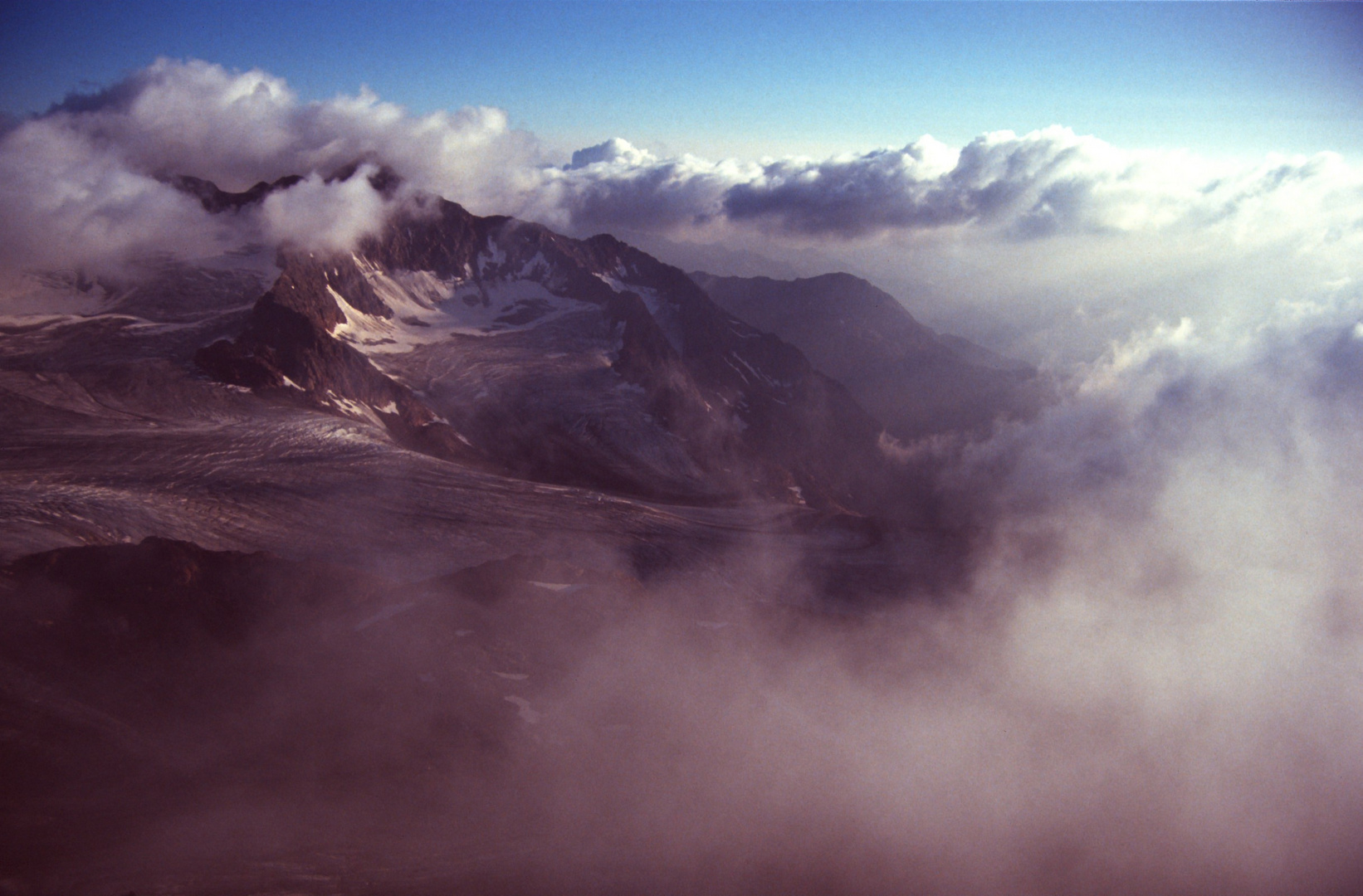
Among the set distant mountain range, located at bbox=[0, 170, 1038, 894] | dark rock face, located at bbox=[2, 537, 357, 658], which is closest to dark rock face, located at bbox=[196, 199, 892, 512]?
distant mountain range, located at bbox=[0, 170, 1038, 894]

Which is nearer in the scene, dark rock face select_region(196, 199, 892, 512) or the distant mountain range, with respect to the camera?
the distant mountain range

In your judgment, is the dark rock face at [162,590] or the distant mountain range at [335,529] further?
the dark rock face at [162,590]

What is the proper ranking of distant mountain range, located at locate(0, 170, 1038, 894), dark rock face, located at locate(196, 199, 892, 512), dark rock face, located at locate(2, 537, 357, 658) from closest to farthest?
1. distant mountain range, located at locate(0, 170, 1038, 894)
2. dark rock face, located at locate(2, 537, 357, 658)
3. dark rock face, located at locate(196, 199, 892, 512)

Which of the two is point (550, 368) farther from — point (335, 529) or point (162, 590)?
point (162, 590)

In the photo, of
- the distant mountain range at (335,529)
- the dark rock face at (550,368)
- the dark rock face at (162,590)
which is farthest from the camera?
the dark rock face at (550,368)

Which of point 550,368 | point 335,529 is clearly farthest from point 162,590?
point 550,368

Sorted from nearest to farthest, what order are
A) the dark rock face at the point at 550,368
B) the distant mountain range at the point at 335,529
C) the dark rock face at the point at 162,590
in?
the distant mountain range at the point at 335,529, the dark rock face at the point at 162,590, the dark rock face at the point at 550,368

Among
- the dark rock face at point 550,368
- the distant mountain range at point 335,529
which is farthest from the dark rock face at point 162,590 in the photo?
the dark rock face at point 550,368

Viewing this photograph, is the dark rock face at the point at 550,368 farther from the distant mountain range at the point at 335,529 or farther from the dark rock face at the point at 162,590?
the dark rock face at the point at 162,590

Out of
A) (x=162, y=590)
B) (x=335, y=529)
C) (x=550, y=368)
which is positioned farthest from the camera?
(x=550, y=368)

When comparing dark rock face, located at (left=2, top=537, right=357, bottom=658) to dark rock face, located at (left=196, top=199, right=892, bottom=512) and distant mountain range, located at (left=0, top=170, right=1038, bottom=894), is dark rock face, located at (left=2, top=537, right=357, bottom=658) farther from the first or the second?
dark rock face, located at (left=196, top=199, right=892, bottom=512)
